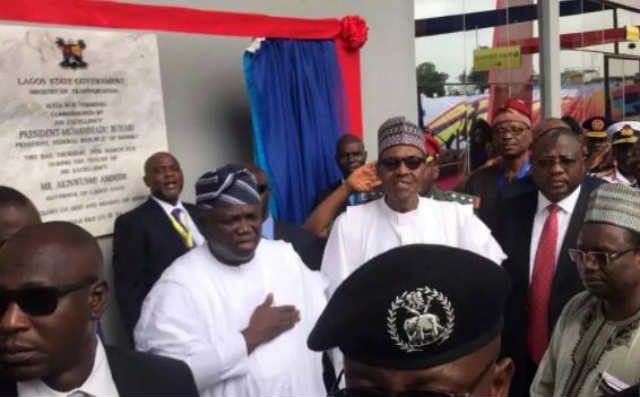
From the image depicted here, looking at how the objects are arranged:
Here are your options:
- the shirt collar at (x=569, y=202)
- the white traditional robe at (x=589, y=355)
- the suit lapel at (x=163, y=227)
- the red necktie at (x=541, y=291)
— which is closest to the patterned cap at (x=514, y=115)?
the shirt collar at (x=569, y=202)

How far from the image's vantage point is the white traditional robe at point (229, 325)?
244 cm

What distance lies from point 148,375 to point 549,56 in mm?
7758

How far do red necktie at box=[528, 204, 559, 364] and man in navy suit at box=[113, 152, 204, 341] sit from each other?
1.75 metres

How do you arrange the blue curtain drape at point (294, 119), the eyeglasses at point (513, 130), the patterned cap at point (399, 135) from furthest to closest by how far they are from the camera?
the blue curtain drape at point (294, 119) → the eyeglasses at point (513, 130) → the patterned cap at point (399, 135)

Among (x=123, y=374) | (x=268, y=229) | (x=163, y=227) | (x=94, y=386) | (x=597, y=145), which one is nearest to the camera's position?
(x=94, y=386)

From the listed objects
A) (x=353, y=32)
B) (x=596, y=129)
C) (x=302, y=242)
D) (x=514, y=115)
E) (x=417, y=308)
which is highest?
(x=353, y=32)

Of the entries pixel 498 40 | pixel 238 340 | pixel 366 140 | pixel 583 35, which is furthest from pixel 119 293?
pixel 583 35

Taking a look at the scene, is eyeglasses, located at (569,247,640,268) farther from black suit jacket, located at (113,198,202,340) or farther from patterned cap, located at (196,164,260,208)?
black suit jacket, located at (113,198,202,340)

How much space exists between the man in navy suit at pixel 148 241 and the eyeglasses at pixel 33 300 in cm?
222

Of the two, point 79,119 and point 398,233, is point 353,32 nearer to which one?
point 79,119

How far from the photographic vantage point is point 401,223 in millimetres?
3248

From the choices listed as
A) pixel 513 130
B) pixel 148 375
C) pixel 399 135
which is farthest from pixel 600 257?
pixel 513 130

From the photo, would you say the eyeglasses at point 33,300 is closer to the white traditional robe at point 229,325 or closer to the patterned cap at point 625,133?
the white traditional robe at point 229,325

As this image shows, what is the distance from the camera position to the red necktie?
3193 mm
